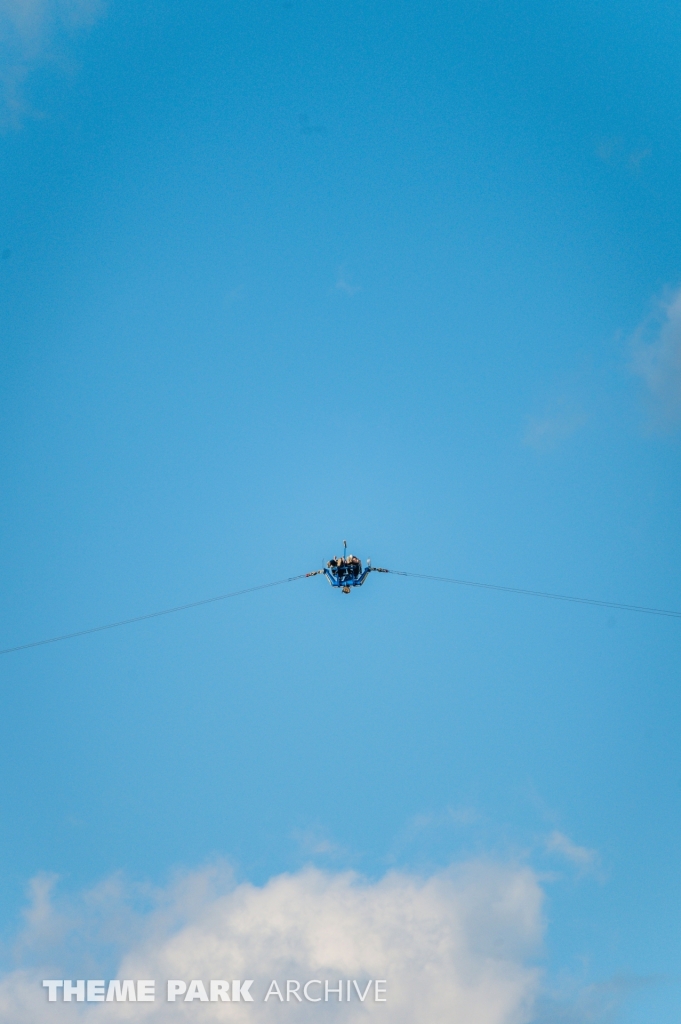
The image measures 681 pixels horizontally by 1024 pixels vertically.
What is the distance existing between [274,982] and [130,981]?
967 cm

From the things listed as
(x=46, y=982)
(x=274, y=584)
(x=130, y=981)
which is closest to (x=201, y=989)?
(x=130, y=981)

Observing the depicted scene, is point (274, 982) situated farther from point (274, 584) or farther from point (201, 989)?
point (274, 584)

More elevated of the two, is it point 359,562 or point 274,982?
point 359,562

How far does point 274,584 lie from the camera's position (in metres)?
62.0

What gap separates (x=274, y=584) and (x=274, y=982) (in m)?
28.4

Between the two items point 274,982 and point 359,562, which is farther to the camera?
point 274,982

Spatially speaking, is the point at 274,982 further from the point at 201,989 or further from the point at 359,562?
the point at 359,562

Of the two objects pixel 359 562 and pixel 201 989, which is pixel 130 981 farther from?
pixel 359 562

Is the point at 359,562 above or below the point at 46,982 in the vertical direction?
above

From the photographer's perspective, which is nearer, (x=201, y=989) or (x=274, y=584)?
(x=274, y=584)

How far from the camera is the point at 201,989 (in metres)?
68.2

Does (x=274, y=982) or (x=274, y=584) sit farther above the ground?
(x=274, y=584)

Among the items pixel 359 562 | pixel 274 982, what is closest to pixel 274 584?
pixel 359 562

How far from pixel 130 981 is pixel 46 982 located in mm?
5455
